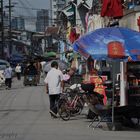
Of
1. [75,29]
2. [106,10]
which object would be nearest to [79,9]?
[75,29]

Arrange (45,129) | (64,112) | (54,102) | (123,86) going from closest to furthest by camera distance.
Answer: (45,129) < (64,112) < (54,102) < (123,86)

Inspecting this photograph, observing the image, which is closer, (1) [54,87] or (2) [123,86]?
(1) [54,87]

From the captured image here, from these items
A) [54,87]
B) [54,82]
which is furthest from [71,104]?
[54,82]

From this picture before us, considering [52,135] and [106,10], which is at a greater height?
[106,10]

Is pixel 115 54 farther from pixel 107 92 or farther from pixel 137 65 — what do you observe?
pixel 137 65

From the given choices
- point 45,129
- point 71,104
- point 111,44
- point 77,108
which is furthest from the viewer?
A: point 77,108

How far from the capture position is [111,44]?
15.3 metres

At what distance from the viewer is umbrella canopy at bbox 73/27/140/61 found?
1517 centimetres

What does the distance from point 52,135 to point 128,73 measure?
24.3 ft

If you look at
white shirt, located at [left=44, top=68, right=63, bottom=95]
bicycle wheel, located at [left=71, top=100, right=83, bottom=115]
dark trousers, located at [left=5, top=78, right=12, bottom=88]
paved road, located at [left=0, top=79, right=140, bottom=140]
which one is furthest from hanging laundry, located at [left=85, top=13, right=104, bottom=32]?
white shirt, located at [left=44, top=68, right=63, bottom=95]

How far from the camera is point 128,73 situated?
21.1 meters

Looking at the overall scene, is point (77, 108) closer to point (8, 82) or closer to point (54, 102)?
point (54, 102)

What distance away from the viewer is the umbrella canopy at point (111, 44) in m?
15.2

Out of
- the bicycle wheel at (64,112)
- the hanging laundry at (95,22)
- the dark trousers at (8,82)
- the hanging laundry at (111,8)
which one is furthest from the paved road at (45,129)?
the dark trousers at (8,82)
